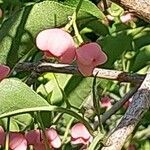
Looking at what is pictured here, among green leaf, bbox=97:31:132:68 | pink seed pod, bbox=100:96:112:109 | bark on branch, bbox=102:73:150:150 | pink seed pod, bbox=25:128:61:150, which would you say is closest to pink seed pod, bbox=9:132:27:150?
pink seed pod, bbox=25:128:61:150

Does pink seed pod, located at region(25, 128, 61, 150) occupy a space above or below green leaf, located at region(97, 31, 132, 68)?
above

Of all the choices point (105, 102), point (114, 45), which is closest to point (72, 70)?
point (114, 45)

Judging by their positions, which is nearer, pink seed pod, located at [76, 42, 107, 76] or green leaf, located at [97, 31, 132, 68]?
pink seed pod, located at [76, 42, 107, 76]

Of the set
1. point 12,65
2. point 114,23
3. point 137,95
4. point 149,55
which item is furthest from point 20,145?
point 114,23

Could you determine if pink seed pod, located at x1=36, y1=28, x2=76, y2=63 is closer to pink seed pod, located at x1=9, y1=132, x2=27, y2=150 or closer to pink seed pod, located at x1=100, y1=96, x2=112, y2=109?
pink seed pod, located at x1=9, y1=132, x2=27, y2=150

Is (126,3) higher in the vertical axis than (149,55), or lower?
higher

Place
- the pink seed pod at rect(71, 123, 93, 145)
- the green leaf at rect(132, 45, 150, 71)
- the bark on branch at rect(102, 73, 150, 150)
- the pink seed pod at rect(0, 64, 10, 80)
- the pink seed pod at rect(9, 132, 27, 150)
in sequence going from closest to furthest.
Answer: the bark on branch at rect(102, 73, 150, 150), the pink seed pod at rect(0, 64, 10, 80), the pink seed pod at rect(9, 132, 27, 150), the pink seed pod at rect(71, 123, 93, 145), the green leaf at rect(132, 45, 150, 71)

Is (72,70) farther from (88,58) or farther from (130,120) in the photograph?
(130,120)

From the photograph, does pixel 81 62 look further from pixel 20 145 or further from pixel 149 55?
pixel 149 55

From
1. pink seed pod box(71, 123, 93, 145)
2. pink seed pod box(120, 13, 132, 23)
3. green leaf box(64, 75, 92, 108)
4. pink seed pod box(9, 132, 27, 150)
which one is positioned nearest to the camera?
Result: pink seed pod box(9, 132, 27, 150)
